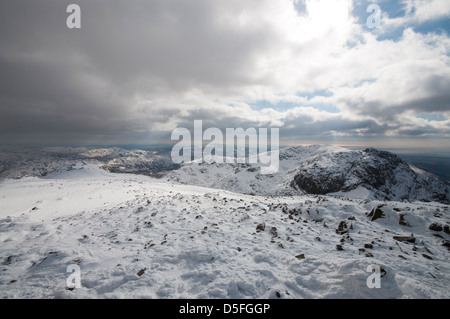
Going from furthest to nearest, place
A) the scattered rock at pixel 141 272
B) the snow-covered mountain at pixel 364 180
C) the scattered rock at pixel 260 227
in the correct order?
the snow-covered mountain at pixel 364 180, the scattered rock at pixel 260 227, the scattered rock at pixel 141 272

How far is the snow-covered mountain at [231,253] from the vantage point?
6133 mm

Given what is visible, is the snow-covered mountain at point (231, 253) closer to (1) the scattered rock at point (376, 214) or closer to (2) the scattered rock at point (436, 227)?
(1) the scattered rock at point (376, 214)

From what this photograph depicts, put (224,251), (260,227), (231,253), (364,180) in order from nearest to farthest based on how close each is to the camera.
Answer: (231,253)
(224,251)
(260,227)
(364,180)

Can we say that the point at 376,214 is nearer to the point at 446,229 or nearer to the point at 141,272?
the point at 446,229

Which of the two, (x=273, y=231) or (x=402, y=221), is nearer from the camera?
(x=273, y=231)

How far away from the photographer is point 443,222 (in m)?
10.4

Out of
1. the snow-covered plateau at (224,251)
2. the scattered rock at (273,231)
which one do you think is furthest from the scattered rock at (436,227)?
the scattered rock at (273,231)

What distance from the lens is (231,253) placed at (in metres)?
8.35

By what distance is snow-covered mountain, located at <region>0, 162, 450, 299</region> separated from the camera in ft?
20.1

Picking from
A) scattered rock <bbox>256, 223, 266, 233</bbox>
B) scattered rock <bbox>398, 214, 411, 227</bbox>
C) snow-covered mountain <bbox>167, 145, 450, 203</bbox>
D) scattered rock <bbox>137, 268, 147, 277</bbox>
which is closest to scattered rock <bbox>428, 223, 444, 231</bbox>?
scattered rock <bbox>398, 214, 411, 227</bbox>

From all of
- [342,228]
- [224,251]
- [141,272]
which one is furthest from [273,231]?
[141,272]

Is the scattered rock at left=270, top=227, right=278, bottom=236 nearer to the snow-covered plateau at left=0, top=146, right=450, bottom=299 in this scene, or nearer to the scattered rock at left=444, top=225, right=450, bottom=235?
the snow-covered plateau at left=0, top=146, right=450, bottom=299
